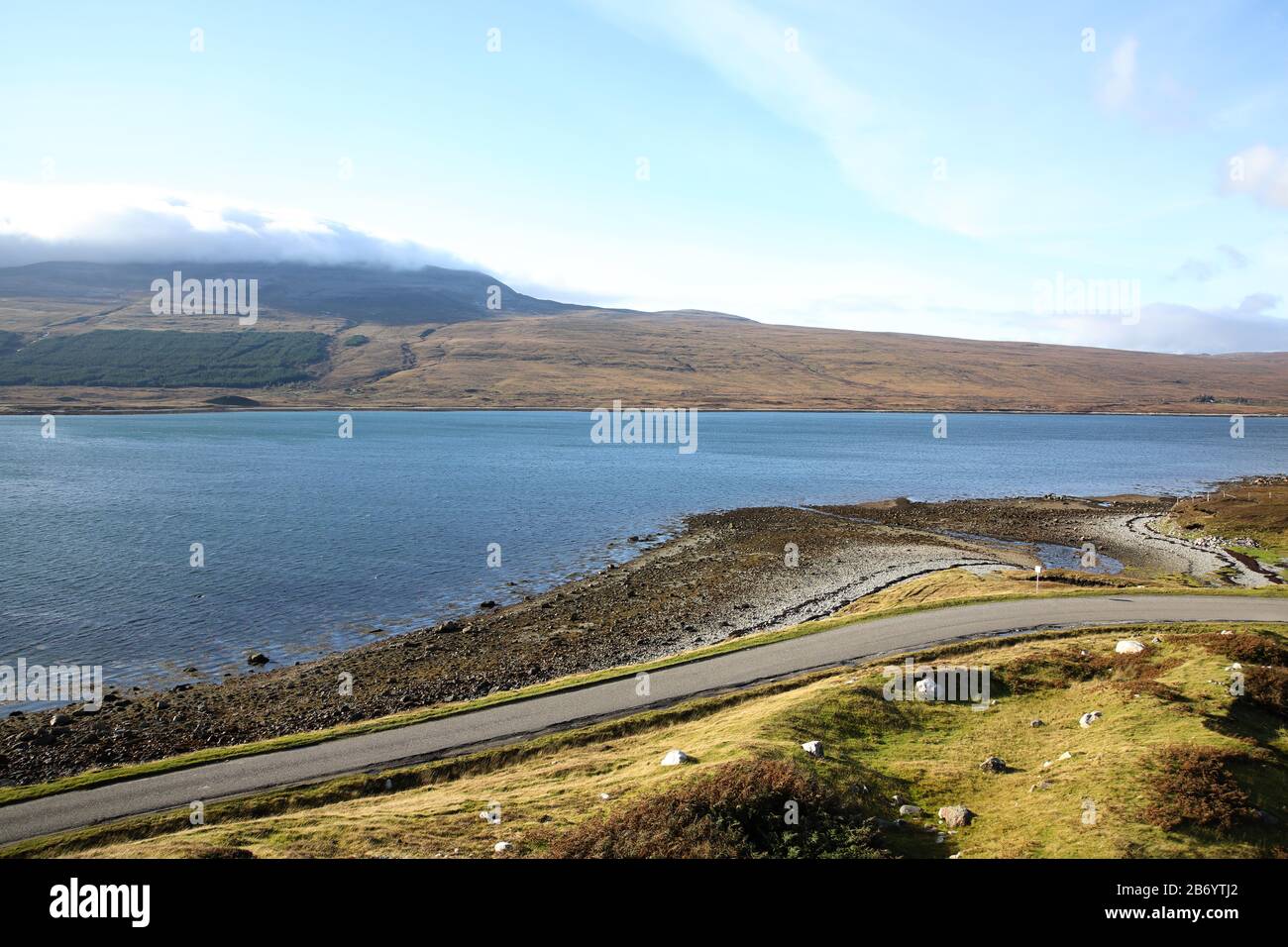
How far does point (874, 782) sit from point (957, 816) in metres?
2.29

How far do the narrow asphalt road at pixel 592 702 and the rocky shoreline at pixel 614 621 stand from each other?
188 inches

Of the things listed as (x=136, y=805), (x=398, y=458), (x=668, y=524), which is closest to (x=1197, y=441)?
(x=668, y=524)

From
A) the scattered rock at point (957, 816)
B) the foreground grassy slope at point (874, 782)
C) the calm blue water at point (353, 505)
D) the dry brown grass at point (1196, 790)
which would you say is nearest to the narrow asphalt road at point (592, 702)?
the foreground grassy slope at point (874, 782)

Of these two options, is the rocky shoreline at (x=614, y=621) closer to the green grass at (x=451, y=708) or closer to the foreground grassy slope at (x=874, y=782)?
the green grass at (x=451, y=708)

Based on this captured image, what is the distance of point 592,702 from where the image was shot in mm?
26516

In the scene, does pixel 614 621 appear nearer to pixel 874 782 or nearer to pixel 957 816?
pixel 874 782

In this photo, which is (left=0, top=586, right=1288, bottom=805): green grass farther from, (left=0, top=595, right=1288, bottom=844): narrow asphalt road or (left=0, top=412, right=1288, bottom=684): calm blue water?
(left=0, top=412, right=1288, bottom=684): calm blue water

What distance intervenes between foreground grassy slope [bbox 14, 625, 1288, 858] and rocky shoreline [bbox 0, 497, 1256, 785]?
355 inches

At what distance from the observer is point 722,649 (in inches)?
1273

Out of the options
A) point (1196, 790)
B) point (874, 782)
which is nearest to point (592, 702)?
point (874, 782)

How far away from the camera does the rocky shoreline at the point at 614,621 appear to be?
88.2 feet

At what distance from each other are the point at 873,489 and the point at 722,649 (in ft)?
221

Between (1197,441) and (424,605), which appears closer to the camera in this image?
(424,605)
